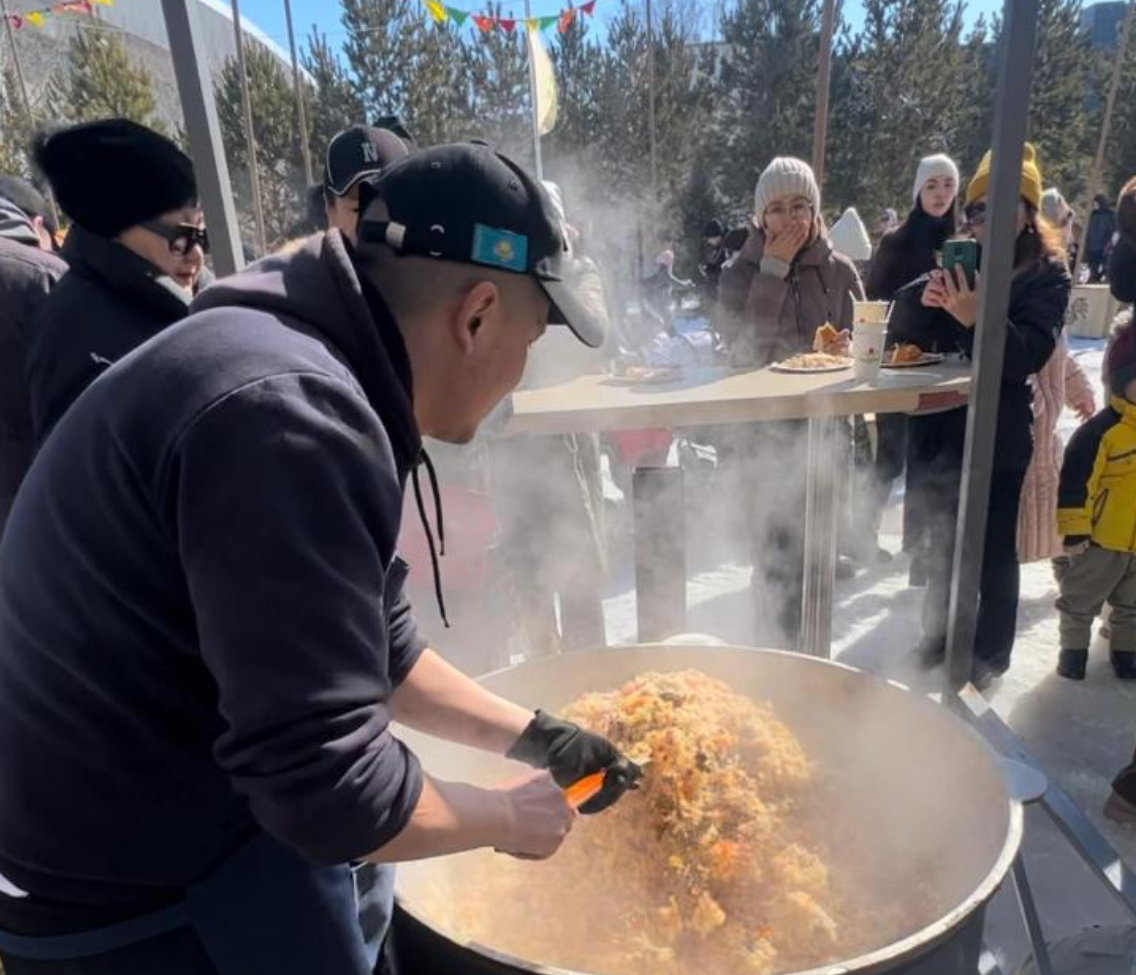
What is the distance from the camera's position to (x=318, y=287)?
3.24ft

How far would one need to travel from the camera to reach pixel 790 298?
389 cm

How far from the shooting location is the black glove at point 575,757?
1379mm

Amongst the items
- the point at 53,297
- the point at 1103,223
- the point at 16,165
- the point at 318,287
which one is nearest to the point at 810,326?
the point at 53,297

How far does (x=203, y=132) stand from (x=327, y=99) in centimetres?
2675

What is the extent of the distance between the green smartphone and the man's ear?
2.14 meters

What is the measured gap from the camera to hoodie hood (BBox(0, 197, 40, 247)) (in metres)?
2.65

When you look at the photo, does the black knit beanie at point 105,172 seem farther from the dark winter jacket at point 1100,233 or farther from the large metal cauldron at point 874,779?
the dark winter jacket at point 1100,233

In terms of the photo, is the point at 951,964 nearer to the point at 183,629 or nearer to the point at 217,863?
the point at 217,863

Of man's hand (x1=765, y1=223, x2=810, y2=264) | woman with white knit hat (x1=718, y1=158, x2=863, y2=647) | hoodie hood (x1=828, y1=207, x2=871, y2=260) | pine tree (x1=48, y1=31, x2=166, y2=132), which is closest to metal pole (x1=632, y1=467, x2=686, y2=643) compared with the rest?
woman with white knit hat (x1=718, y1=158, x2=863, y2=647)

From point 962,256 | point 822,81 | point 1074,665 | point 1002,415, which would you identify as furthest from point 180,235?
point 822,81

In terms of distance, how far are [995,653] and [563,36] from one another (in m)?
26.0

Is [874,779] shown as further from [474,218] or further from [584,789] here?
[474,218]

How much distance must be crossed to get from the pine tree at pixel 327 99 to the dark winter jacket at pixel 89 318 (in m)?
25.7

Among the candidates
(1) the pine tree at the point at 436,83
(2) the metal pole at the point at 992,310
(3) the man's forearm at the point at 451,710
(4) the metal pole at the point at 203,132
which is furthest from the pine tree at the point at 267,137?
(3) the man's forearm at the point at 451,710
